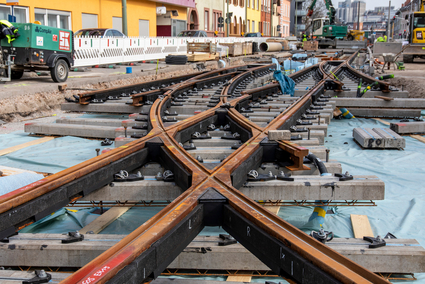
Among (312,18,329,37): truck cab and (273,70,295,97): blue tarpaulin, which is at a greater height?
(312,18,329,37): truck cab

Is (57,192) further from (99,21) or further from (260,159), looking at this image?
(99,21)

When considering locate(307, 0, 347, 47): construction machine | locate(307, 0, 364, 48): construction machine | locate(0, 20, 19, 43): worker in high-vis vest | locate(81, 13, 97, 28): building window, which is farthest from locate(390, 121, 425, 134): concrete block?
locate(307, 0, 347, 47): construction machine

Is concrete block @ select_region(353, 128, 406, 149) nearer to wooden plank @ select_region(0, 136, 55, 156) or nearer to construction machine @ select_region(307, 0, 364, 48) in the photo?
wooden plank @ select_region(0, 136, 55, 156)

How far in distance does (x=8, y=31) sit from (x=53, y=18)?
13.5 meters

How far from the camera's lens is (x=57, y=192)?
2689mm

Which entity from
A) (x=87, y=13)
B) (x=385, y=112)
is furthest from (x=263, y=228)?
(x=87, y=13)

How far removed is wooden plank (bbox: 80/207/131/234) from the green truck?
8.46m

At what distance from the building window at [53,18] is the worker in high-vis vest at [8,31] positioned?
1200 centimetres

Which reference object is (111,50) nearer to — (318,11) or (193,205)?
(193,205)

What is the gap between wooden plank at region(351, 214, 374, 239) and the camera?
331cm

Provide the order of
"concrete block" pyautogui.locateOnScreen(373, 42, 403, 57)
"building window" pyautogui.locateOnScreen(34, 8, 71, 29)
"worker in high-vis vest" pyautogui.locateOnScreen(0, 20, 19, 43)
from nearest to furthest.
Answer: "worker in high-vis vest" pyautogui.locateOnScreen(0, 20, 19, 43) → "building window" pyautogui.locateOnScreen(34, 8, 71, 29) → "concrete block" pyautogui.locateOnScreen(373, 42, 403, 57)

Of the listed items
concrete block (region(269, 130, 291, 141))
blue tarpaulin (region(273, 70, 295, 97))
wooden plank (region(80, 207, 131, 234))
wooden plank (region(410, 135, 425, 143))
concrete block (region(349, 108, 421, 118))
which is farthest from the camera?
→ blue tarpaulin (region(273, 70, 295, 97))

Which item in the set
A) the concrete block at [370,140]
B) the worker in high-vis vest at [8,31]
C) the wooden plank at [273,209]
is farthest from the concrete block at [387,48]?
the wooden plank at [273,209]

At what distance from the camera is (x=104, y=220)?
3.46 m
